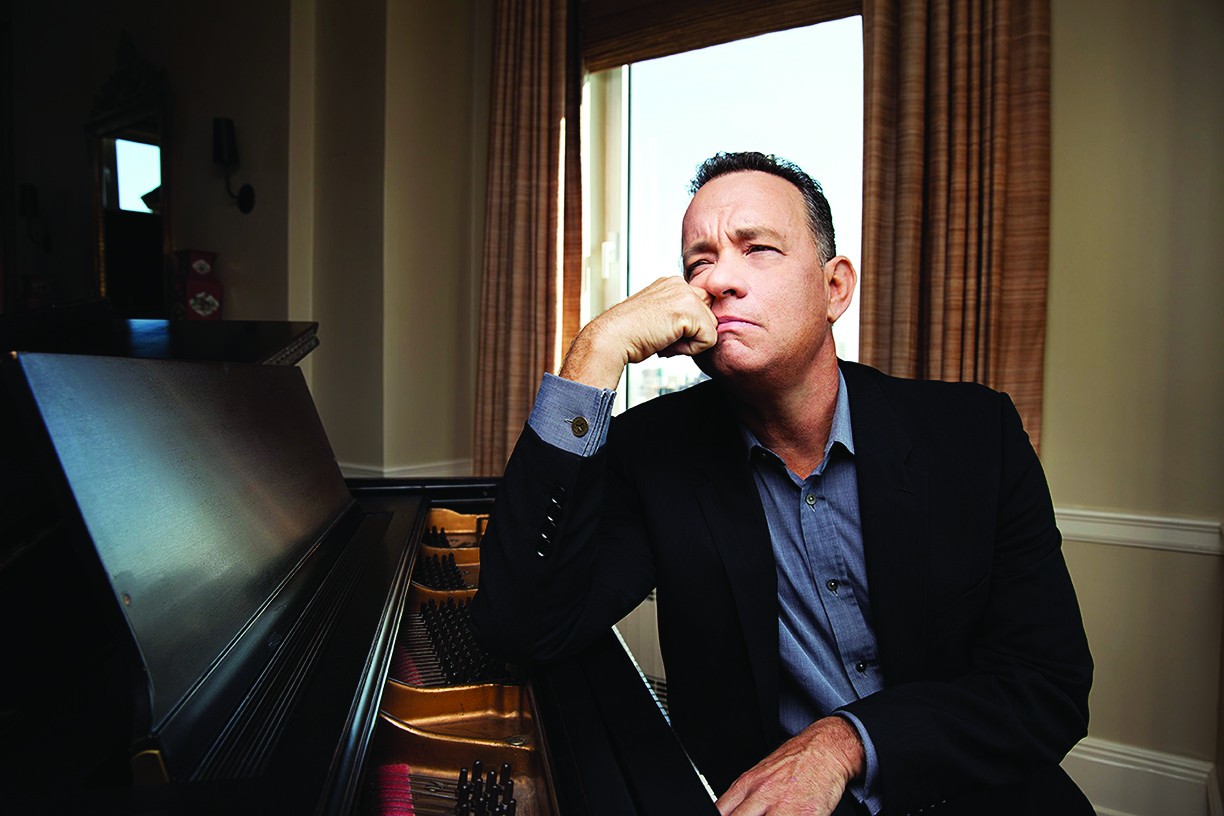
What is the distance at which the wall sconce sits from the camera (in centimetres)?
356

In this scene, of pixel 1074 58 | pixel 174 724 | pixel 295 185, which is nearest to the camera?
pixel 174 724

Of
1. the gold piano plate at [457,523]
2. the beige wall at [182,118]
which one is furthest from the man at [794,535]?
the beige wall at [182,118]

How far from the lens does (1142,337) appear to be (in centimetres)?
225

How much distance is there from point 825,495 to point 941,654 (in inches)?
12.0

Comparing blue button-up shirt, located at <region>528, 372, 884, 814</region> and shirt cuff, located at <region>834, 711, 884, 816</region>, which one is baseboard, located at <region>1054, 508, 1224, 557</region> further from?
shirt cuff, located at <region>834, 711, 884, 816</region>

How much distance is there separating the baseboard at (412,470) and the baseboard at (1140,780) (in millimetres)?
2480

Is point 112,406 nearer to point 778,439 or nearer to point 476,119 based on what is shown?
point 778,439

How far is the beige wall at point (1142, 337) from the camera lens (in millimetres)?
2166

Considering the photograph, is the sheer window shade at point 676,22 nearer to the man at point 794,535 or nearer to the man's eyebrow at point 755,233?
the man at point 794,535

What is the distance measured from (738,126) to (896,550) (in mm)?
2284

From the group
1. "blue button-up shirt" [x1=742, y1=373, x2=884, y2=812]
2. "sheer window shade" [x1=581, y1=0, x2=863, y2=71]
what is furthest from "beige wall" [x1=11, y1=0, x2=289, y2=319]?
"blue button-up shirt" [x1=742, y1=373, x2=884, y2=812]

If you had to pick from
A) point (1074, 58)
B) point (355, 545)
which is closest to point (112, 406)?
point (355, 545)

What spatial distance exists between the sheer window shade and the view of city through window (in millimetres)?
131

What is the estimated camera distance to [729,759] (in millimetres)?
1282
